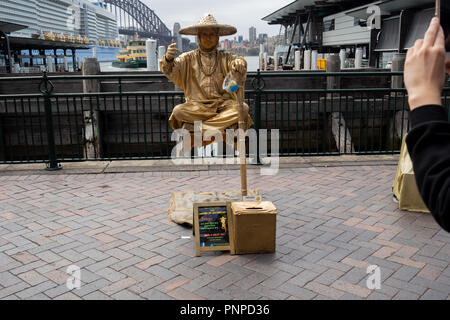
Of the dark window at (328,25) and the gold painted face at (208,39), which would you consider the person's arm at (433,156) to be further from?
the dark window at (328,25)

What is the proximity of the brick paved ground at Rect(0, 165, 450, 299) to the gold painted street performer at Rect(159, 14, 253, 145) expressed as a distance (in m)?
1.20

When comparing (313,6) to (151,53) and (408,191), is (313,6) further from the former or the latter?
(408,191)

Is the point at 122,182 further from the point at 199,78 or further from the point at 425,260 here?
the point at 425,260

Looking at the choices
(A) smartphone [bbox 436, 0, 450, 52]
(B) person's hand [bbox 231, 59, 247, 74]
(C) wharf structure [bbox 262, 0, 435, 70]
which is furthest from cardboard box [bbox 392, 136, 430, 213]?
(C) wharf structure [bbox 262, 0, 435, 70]

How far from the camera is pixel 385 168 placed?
7098 mm

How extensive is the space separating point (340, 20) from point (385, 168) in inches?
1358

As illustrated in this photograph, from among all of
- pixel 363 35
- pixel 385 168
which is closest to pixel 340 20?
pixel 363 35

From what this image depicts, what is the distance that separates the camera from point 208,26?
471 cm

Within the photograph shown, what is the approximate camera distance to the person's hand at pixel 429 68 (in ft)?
3.53

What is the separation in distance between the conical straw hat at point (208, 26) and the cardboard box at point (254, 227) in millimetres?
2026

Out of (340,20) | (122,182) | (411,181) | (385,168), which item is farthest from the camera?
(340,20)

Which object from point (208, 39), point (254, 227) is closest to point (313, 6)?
point (208, 39)
